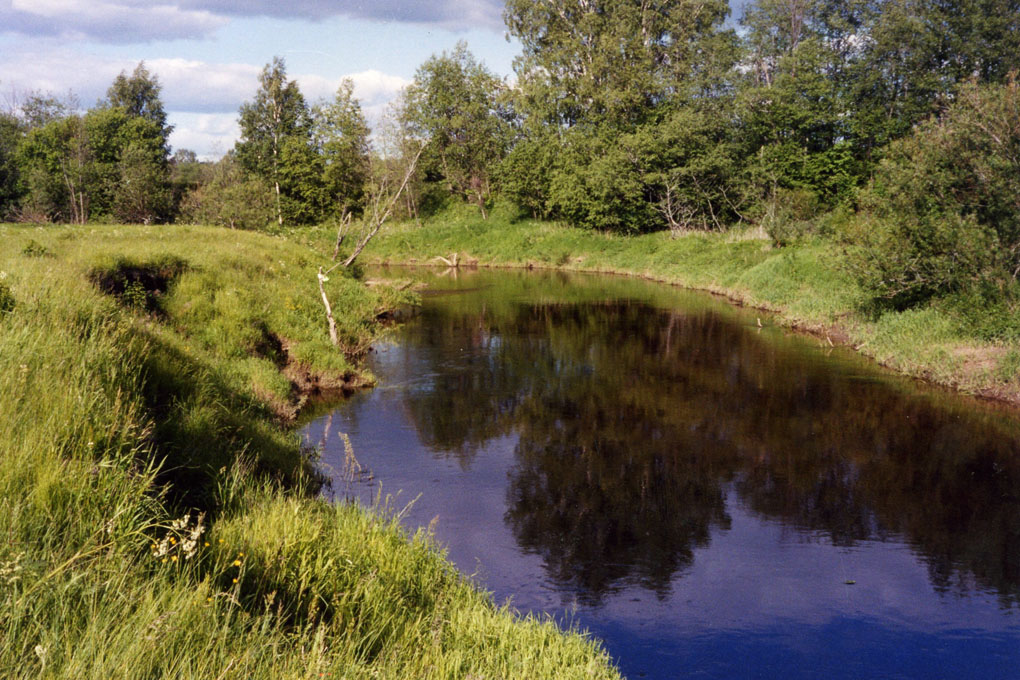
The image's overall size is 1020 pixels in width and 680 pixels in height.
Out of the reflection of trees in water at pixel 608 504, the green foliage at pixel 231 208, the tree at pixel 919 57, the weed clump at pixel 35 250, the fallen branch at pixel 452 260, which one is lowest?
the reflection of trees in water at pixel 608 504

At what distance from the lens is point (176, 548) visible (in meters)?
5.13

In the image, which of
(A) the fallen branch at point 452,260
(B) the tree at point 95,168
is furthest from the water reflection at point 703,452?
(B) the tree at point 95,168

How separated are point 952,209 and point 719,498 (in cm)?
1142

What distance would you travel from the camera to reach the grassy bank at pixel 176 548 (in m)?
3.67

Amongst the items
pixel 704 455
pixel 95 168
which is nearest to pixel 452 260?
pixel 95 168

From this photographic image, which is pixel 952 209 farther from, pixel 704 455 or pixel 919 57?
pixel 919 57

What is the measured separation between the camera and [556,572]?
8.96 metres

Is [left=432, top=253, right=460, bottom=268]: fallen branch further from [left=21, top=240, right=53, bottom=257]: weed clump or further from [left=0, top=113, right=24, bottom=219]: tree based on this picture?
[left=21, top=240, right=53, bottom=257]: weed clump

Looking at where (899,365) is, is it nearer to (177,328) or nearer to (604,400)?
(604,400)

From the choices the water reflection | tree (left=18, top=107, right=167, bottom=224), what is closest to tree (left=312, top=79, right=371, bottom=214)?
tree (left=18, top=107, right=167, bottom=224)

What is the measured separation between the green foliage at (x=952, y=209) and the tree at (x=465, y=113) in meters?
39.3

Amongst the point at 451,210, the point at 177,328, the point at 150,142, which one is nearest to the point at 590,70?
the point at 451,210

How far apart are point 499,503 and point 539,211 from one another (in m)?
44.0

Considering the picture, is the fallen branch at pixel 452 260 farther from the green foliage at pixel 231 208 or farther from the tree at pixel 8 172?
the tree at pixel 8 172
